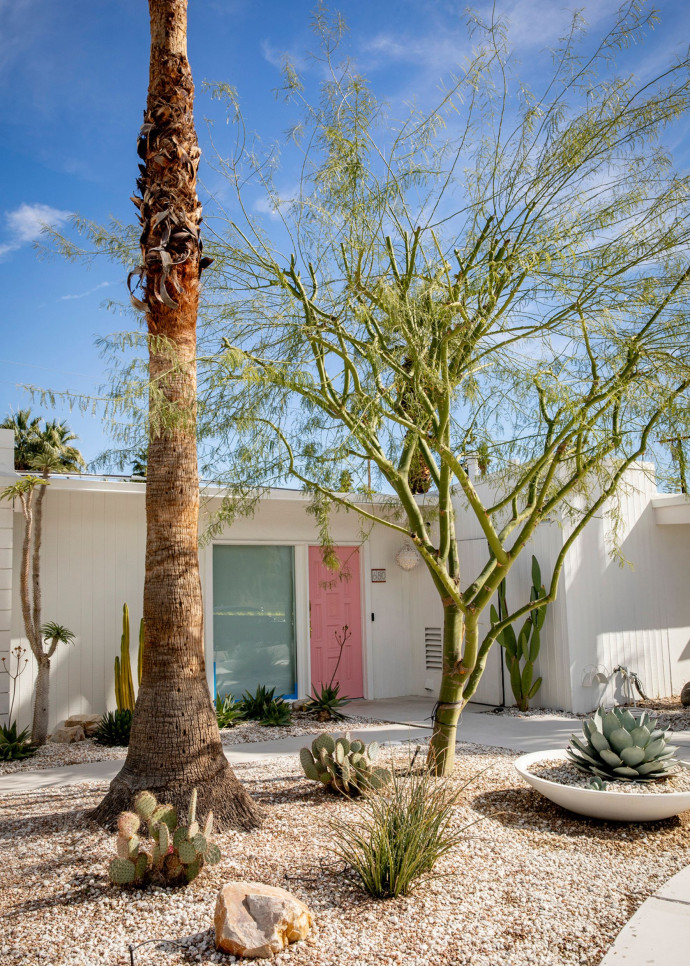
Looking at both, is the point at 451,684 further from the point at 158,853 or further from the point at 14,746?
the point at 14,746

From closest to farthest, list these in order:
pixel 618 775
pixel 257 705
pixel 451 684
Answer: pixel 618 775 < pixel 451 684 < pixel 257 705

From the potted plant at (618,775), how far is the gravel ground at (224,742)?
338 centimetres

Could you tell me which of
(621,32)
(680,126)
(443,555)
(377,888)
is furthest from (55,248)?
(377,888)

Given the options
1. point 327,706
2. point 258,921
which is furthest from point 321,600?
point 258,921

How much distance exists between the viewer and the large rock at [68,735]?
7426 mm

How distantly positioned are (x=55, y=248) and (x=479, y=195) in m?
3.34

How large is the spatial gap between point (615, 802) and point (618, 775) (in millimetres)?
411

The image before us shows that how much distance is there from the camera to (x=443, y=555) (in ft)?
17.7

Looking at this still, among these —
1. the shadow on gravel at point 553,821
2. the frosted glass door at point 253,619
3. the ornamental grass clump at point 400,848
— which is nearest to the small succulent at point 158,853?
the ornamental grass clump at point 400,848

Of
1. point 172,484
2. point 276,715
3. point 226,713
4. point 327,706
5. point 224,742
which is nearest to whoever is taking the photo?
point 172,484

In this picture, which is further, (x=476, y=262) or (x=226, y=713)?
(x=226, y=713)

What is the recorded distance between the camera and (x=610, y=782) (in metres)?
4.57

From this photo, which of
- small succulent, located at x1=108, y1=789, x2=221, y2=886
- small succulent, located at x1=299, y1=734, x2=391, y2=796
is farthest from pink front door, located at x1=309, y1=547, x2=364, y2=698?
small succulent, located at x1=108, y1=789, x2=221, y2=886

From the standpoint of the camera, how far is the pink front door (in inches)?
391
